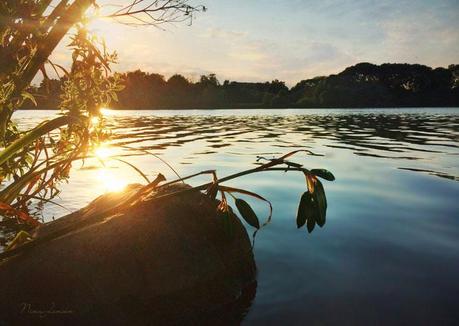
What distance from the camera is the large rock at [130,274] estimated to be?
2.72 meters

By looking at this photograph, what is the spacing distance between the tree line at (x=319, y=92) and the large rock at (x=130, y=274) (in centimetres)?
11964

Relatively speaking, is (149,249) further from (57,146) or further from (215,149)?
(215,149)

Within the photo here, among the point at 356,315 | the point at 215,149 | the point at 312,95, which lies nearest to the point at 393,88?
the point at 312,95

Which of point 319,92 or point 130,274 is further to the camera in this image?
point 319,92

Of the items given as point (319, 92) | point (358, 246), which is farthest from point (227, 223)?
point (319, 92)

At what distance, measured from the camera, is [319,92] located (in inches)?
5290

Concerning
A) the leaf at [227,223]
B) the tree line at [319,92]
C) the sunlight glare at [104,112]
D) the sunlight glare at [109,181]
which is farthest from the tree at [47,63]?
the tree line at [319,92]

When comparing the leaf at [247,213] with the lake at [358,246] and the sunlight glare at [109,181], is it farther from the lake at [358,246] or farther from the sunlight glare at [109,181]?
the sunlight glare at [109,181]

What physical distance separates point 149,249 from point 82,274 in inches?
19.9

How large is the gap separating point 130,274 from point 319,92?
451ft

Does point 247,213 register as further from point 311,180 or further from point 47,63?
point 47,63

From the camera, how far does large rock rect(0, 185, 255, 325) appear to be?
272 centimetres

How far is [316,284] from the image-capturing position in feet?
11.2

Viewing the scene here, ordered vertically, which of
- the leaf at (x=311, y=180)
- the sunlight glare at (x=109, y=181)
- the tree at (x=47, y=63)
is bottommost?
the sunlight glare at (x=109, y=181)
